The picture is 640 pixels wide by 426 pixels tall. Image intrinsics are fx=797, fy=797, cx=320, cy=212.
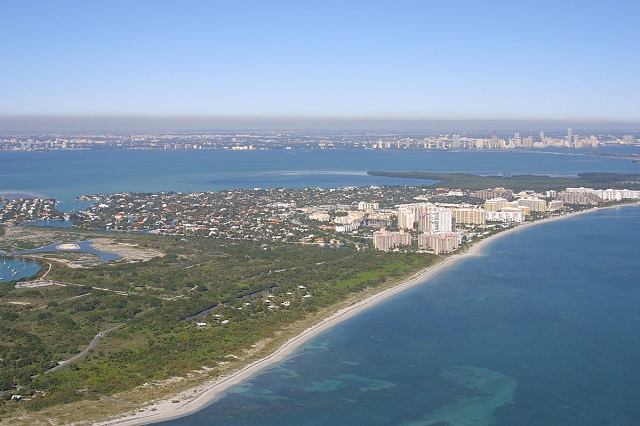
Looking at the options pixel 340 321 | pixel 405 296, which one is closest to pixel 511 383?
pixel 340 321

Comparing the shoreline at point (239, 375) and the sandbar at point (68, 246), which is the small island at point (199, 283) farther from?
the sandbar at point (68, 246)

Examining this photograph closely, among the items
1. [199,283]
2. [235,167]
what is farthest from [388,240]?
[235,167]

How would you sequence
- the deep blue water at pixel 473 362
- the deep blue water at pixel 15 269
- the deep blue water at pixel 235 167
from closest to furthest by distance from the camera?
1. the deep blue water at pixel 473 362
2. the deep blue water at pixel 15 269
3. the deep blue water at pixel 235 167

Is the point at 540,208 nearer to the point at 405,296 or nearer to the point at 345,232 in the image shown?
the point at 345,232

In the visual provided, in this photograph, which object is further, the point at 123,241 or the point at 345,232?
the point at 345,232

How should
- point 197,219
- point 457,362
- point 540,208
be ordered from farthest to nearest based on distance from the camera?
point 540,208 → point 197,219 → point 457,362

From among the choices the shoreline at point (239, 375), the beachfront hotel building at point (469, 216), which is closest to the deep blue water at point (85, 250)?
the shoreline at point (239, 375)

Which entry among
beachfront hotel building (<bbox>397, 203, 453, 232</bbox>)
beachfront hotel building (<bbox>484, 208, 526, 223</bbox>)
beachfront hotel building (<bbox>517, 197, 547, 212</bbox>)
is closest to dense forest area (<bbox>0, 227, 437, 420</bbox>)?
beachfront hotel building (<bbox>397, 203, 453, 232</bbox>)
